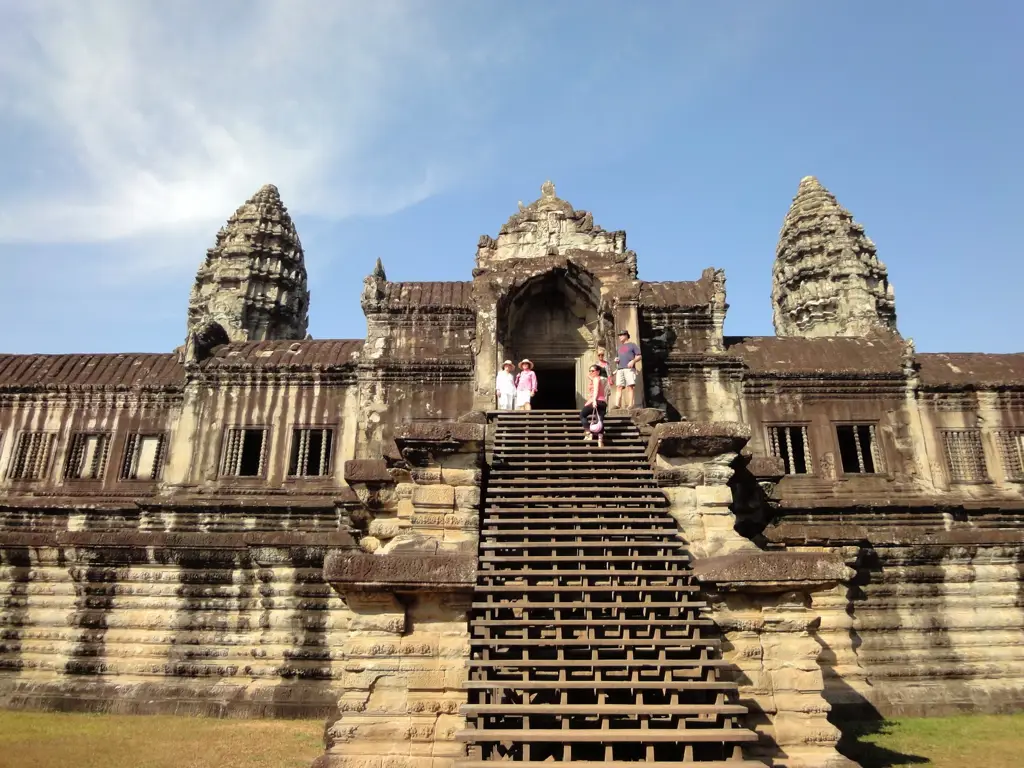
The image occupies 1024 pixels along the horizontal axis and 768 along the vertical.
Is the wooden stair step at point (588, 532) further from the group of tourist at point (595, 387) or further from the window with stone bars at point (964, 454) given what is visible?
the window with stone bars at point (964, 454)

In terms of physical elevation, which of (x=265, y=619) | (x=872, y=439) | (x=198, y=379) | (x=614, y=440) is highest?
(x=198, y=379)

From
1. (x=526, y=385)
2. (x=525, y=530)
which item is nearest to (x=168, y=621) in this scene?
(x=526, y=385)

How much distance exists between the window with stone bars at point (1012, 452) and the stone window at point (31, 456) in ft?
80.3

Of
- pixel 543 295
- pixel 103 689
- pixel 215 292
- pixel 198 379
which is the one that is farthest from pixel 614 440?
pixel 215 292

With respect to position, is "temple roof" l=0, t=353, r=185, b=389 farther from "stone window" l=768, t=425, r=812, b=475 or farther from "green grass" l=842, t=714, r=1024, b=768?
"green grass" l=842, t=714, r=1024, b=768

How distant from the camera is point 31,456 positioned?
1881 centimetres

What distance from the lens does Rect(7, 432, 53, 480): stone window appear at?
735 inches

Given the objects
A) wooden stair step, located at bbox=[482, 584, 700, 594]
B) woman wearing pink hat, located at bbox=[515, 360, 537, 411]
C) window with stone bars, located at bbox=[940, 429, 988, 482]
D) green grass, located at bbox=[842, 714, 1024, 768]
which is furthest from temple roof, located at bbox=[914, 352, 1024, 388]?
wooden stair step, located at bbox=[482, 584, 700, 594]

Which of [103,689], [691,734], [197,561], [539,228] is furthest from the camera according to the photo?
[539,228]

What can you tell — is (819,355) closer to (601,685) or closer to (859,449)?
(859,449)

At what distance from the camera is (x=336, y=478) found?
56.4 feet

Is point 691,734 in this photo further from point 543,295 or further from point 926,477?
point 926,477

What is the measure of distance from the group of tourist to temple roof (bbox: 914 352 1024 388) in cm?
986

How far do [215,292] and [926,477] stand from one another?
32034 mm
